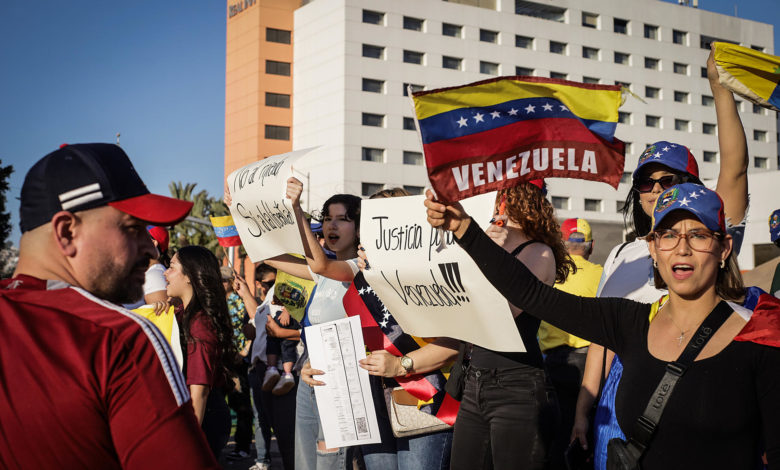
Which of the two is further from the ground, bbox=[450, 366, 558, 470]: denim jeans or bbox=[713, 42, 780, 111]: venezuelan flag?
bbox=[713, 42, 780, 111]: venezuelan flag

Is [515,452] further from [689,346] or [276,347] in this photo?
[276,347]

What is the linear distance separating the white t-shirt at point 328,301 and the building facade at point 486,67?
166 ft

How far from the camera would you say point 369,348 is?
4.45 meters

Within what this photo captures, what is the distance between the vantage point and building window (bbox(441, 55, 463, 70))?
62281 mm

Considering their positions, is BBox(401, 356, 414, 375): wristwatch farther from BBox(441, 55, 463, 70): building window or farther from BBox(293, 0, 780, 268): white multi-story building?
BBox(441, 55, 463, 70): building window

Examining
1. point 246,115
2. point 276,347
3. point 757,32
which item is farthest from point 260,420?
point 757,32

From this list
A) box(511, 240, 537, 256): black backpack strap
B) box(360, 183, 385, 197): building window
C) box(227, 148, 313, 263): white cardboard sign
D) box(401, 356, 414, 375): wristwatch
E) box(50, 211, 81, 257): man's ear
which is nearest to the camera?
box(50, 211, 81, 257): man's ear

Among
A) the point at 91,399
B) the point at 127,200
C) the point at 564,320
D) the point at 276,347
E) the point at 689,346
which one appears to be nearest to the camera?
the point at 91,399

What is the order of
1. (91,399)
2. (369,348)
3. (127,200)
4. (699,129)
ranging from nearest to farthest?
(91,399), (127,200), (369,348), (699,129)

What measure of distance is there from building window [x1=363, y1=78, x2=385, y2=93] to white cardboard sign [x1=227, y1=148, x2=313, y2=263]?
55.0 m

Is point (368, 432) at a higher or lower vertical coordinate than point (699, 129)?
lower

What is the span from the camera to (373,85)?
59.6 meters

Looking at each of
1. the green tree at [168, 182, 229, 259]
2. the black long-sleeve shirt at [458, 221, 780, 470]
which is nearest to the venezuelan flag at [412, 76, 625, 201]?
the black long-sleeve shirt at [458, 221, 780, 470]

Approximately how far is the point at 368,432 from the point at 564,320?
5.24ft
